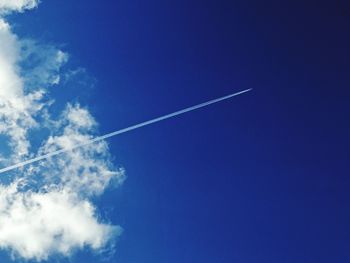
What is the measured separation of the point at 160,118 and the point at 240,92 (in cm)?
423

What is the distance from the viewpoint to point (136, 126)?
62.2 ft

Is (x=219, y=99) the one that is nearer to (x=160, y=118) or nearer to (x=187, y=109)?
(x=187, y=109)

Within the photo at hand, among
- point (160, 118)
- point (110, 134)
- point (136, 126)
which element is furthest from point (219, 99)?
point (110, 134)

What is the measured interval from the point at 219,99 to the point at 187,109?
5.53ft

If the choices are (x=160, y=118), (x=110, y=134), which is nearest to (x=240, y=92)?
(x=160, y=118)

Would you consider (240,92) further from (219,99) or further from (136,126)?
(136,126)

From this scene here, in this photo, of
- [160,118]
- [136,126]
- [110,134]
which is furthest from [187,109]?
[110,134]

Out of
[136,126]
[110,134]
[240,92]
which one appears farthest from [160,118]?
[240,92]

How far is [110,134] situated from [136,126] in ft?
4.52

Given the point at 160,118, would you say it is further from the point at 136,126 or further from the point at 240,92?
the point at 240,92

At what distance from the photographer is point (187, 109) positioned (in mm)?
19031

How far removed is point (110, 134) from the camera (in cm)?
1839

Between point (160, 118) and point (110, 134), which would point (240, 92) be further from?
point (110, 134)

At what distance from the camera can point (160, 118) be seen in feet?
61.3
